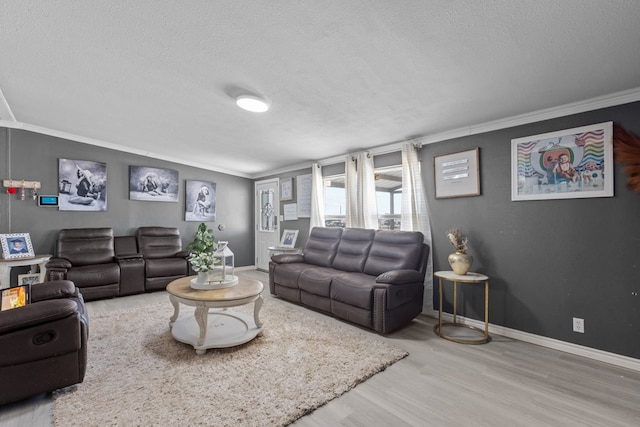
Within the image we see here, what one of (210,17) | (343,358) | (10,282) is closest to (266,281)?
(343,358)

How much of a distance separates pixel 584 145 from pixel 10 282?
7082 millimetres

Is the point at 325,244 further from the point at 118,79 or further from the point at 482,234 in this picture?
the point at 118,79

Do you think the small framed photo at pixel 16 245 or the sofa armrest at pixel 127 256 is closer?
the small framed photo at pixel 16 245

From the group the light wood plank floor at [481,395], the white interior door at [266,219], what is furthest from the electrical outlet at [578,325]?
the white interior door at [266,219]

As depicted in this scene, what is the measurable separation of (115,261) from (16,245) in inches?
44.7

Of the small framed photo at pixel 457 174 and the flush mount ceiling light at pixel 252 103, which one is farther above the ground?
the flush mount ceiling light at pixel 252 103

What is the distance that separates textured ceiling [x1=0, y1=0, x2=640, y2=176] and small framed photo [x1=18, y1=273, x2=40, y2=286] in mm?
2194

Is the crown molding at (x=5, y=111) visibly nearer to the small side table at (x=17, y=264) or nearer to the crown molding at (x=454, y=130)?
the crown molding at (x=454, y=130)

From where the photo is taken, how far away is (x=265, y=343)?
2.63m

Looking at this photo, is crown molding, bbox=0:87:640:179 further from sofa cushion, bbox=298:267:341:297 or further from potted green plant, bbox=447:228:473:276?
sofa cushion, bbox=298:267:341:297

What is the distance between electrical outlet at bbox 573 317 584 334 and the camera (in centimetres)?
254

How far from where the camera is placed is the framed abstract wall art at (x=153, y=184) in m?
4.98

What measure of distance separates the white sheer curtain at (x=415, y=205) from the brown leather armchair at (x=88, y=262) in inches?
171

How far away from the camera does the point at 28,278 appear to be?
3854 mm
